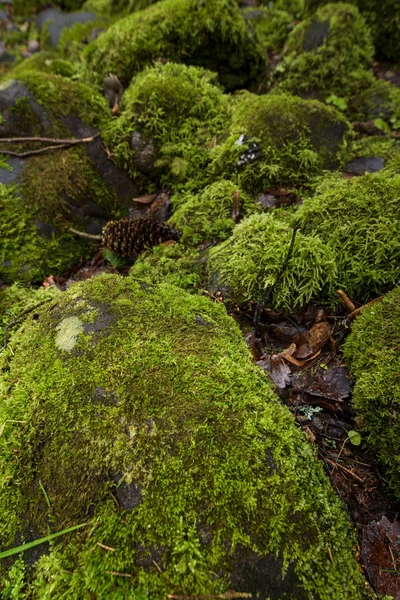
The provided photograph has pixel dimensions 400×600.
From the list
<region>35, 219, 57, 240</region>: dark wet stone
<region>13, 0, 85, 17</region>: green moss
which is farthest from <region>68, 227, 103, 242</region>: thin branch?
<region>13, 0, 85, 17</region>: green moss

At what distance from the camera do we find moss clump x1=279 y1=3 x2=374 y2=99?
18.0 ft

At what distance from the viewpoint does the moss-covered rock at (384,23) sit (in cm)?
596

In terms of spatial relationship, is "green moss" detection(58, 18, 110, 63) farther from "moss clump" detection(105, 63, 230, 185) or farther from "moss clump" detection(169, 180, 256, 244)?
"moss clump" detection(169, 180, 256, 244)

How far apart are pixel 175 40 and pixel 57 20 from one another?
471cm

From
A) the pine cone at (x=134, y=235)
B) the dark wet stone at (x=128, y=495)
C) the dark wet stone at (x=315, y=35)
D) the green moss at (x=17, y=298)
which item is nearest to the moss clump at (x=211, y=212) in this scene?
the pine cone at (x=134, y=235)

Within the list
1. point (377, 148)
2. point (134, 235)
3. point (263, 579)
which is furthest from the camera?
point (377, 148)

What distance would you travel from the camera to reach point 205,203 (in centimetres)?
387

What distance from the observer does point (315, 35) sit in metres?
5.77

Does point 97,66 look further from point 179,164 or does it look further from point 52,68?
point 179,164

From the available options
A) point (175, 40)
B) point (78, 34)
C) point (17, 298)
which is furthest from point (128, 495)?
point (78, 34)

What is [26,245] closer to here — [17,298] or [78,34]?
[17,298]

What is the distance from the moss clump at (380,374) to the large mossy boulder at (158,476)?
432mm

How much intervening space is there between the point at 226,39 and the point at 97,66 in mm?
1934

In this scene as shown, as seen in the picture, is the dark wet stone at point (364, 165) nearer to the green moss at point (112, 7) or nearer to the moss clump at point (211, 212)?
the moss clump at point (211, 212)
